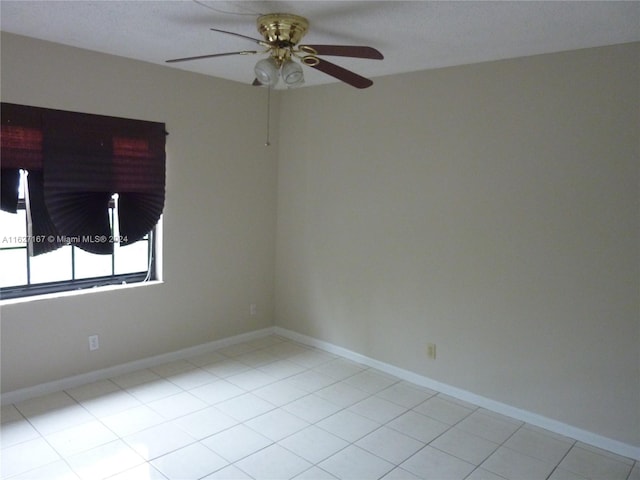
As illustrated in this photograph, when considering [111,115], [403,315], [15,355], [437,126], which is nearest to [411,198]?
[437,126]

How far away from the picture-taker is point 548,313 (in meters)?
3.10

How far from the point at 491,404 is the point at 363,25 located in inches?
104

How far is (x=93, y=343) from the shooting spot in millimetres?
3598

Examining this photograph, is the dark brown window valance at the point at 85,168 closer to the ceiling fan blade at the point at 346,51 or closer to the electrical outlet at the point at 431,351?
the ceiling fan blade at the point at 346,51

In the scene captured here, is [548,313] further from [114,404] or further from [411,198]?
[114,404]

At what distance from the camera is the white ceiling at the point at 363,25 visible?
2316 millimetres

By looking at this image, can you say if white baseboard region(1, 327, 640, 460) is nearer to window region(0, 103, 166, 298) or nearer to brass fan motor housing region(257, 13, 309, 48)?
window region(0, 103, 166, 298)

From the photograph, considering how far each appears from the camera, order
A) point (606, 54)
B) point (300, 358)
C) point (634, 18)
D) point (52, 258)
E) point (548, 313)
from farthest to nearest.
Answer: point (300, 358) → point (52, 258) → point (548, 313) → point (606, 54) → point (634, 18)

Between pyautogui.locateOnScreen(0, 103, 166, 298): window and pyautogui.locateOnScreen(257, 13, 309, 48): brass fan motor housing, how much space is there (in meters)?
1.63

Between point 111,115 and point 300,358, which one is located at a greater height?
point 111,115

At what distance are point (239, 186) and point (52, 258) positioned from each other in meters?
1.64

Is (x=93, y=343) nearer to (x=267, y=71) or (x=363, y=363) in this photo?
(x=363, y=363)

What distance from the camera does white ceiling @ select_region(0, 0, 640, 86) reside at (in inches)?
91.2

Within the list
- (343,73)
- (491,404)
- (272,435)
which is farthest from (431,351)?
(343,73)
